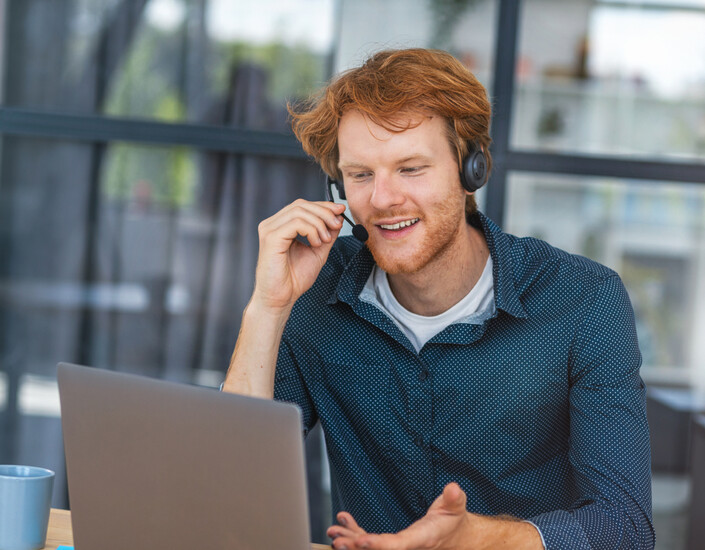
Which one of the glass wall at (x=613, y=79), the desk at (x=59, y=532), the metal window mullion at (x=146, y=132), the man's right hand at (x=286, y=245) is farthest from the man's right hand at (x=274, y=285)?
the glass wall at (x=613, y=79)

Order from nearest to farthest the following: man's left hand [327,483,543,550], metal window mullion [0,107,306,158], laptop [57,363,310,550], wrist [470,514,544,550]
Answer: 1. laptop [57,363,310,550]
2. man's left hand [327,483,543,550]
3. wrist [470,514,544,550]
4. metal window mullion [0,107,306,158]

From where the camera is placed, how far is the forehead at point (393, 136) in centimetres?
156

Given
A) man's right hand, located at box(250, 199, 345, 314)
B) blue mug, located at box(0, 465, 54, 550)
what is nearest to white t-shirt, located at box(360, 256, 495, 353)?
man's right hand, located at box(250, 199, 345, 314)

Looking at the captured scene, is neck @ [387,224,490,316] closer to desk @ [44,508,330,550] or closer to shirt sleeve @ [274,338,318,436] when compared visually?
shirt sleeve @ [274,338,318,436]

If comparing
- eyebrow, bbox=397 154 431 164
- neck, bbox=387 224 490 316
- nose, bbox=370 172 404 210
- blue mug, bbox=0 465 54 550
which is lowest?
blue mug, bbox=0 465 54 550

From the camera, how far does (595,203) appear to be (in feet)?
9.11

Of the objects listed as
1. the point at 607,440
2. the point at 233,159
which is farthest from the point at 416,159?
the point at 233,159

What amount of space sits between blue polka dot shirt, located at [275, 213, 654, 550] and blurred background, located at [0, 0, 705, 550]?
112cm

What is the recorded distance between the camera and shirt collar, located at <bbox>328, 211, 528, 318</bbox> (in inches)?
60.8

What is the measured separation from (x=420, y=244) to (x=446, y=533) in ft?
2.21

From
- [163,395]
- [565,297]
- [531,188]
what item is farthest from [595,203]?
[163,395]

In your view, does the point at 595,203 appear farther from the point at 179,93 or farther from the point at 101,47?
the point at 101,47

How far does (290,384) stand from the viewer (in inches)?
65.3

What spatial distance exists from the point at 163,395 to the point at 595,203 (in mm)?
2165
